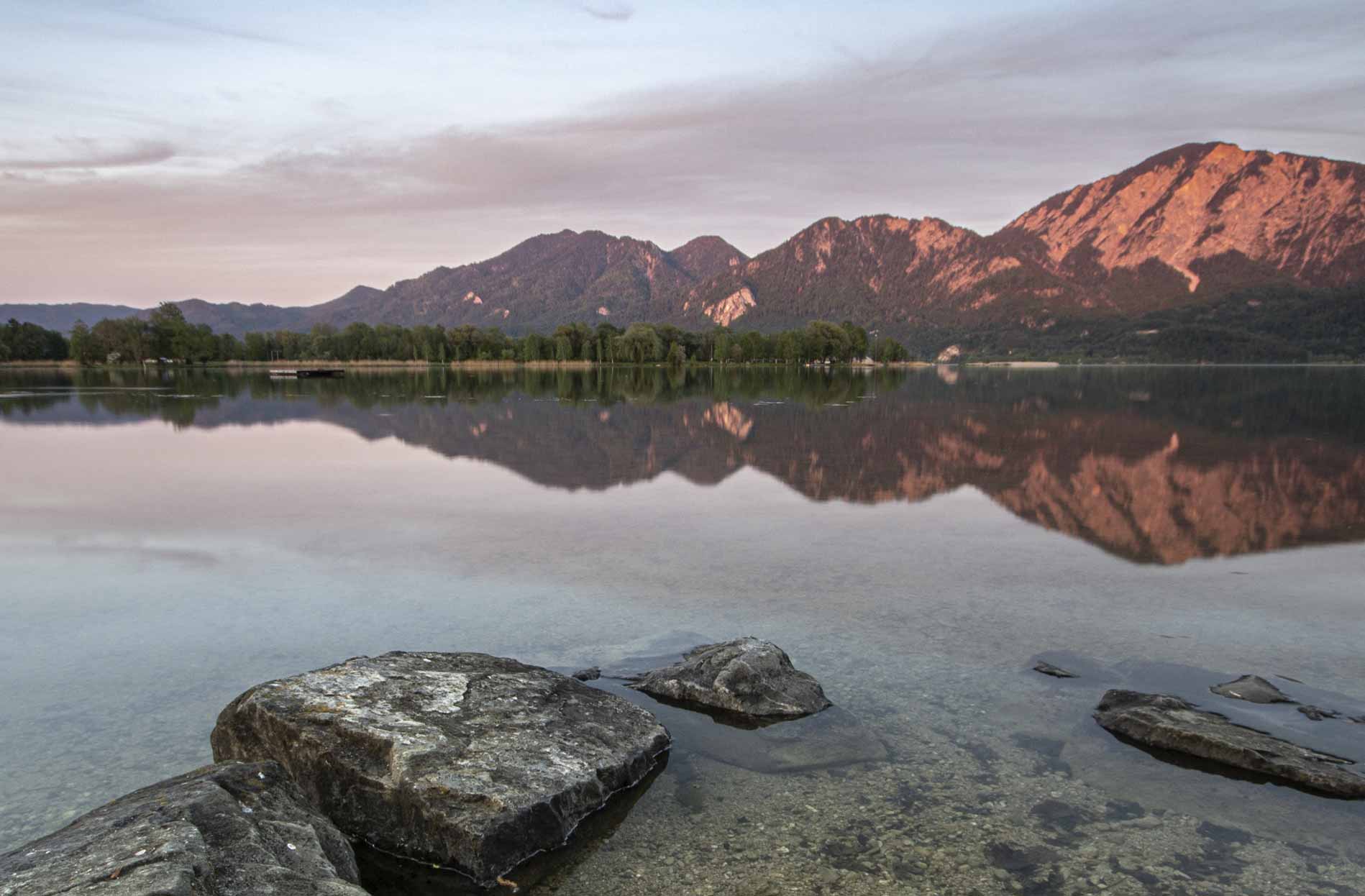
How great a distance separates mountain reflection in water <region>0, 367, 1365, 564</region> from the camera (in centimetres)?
2197

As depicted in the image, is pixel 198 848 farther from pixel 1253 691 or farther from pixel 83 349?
pixel 83 349

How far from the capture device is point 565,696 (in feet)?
30.9

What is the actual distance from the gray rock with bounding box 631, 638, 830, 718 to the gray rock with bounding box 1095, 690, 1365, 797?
3.75 m

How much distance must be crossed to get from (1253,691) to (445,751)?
1064cm

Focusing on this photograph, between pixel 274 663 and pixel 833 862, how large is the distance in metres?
8.73

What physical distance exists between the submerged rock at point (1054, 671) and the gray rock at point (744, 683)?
3559 mm

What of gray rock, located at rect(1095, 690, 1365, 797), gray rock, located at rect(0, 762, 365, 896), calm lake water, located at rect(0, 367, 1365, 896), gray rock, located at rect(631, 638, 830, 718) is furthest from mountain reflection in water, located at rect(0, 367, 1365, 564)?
gray rock, located at rect(0, 762, 365, 896)

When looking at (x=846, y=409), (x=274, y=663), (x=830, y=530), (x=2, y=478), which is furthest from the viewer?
(x=846, y=409)

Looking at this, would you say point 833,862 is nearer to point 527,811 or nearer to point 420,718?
point 527,811

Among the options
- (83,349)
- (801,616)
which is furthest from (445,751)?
(83,349)

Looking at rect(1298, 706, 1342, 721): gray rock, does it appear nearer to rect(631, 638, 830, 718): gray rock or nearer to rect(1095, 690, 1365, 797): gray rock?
rect(1095, 690, 1365, 797): gray rock

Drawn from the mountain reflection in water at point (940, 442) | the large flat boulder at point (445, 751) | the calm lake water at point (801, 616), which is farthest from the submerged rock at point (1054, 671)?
the mountain reflection in water at point (940, 442)

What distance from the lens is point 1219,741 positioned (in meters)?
8.92

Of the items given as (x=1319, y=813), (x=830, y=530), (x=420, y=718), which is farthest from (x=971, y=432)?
(x=420, y=718)
